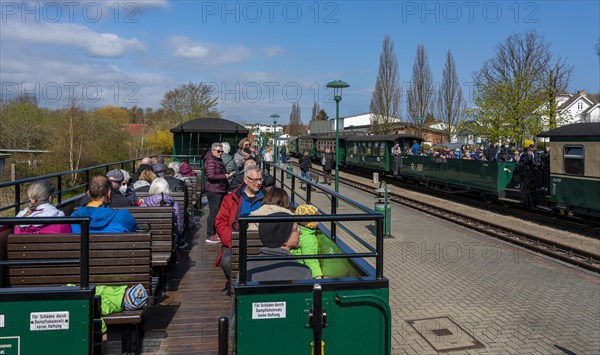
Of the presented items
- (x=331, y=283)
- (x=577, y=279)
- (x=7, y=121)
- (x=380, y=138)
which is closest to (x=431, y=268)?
(x=577, y=279)

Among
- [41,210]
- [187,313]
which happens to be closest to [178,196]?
[187,313]

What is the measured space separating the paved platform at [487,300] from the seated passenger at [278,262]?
2.43 metres

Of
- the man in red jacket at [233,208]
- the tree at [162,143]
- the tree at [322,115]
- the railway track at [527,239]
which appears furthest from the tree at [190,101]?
the tree at [322,115]

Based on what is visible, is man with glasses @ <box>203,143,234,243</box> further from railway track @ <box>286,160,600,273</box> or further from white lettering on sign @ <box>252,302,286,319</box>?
railway track @ <box>286,160,600,273</box>

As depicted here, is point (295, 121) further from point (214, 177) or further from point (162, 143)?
point (214, 177)

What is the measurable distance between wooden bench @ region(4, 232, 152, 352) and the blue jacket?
0.63 ft

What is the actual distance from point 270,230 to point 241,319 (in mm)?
1196

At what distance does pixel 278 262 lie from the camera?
381 centimetres

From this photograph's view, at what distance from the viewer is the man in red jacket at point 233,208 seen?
514 centimetres

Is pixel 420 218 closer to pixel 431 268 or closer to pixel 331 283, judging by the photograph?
pixel 431 268

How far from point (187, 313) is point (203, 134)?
14.7 metres

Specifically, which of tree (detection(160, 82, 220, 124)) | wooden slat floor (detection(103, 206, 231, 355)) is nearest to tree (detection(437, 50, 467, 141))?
tree (detection(160, 82, 220, 124))

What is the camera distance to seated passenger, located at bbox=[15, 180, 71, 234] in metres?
4.60

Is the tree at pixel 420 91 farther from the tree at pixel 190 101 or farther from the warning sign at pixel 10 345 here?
the warning sign at pixel 10 345
